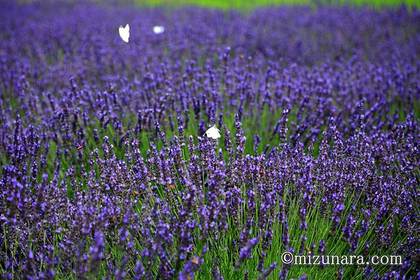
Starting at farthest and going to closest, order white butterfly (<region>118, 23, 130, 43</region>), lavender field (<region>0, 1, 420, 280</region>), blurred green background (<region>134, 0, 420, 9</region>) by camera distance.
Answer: blurred green background (<region>134, 0, 420, 9</region>)
white butterfly (<region>118, 23, 130, 43</region>)
lavender field (<region>0, 1, 420, 280</region>)

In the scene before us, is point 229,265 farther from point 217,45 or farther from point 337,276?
point 217,45

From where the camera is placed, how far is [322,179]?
2.68m

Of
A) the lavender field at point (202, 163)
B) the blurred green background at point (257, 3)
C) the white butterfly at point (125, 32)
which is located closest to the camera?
the lavender field at point (202, 163)

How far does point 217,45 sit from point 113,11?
3622 millimetres

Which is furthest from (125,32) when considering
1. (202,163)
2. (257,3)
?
(257,3)

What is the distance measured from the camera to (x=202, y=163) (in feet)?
8.91

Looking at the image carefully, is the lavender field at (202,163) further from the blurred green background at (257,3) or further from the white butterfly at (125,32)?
the blurred green background at (257,3)

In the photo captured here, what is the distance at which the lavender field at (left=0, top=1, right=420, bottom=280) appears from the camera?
2350 mm

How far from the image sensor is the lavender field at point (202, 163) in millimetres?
2350

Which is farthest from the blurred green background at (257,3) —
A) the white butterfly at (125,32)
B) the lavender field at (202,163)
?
the white butterfly at (125,32)

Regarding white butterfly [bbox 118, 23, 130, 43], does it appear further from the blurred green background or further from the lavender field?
the blurred green background

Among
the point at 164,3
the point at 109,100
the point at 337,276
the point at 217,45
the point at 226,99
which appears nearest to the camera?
the point at 337,276

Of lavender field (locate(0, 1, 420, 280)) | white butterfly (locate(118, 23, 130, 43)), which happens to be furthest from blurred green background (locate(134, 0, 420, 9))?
white butterfly (locate(118, 23, 130, 43))

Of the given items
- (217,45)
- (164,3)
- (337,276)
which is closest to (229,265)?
(337,276)
